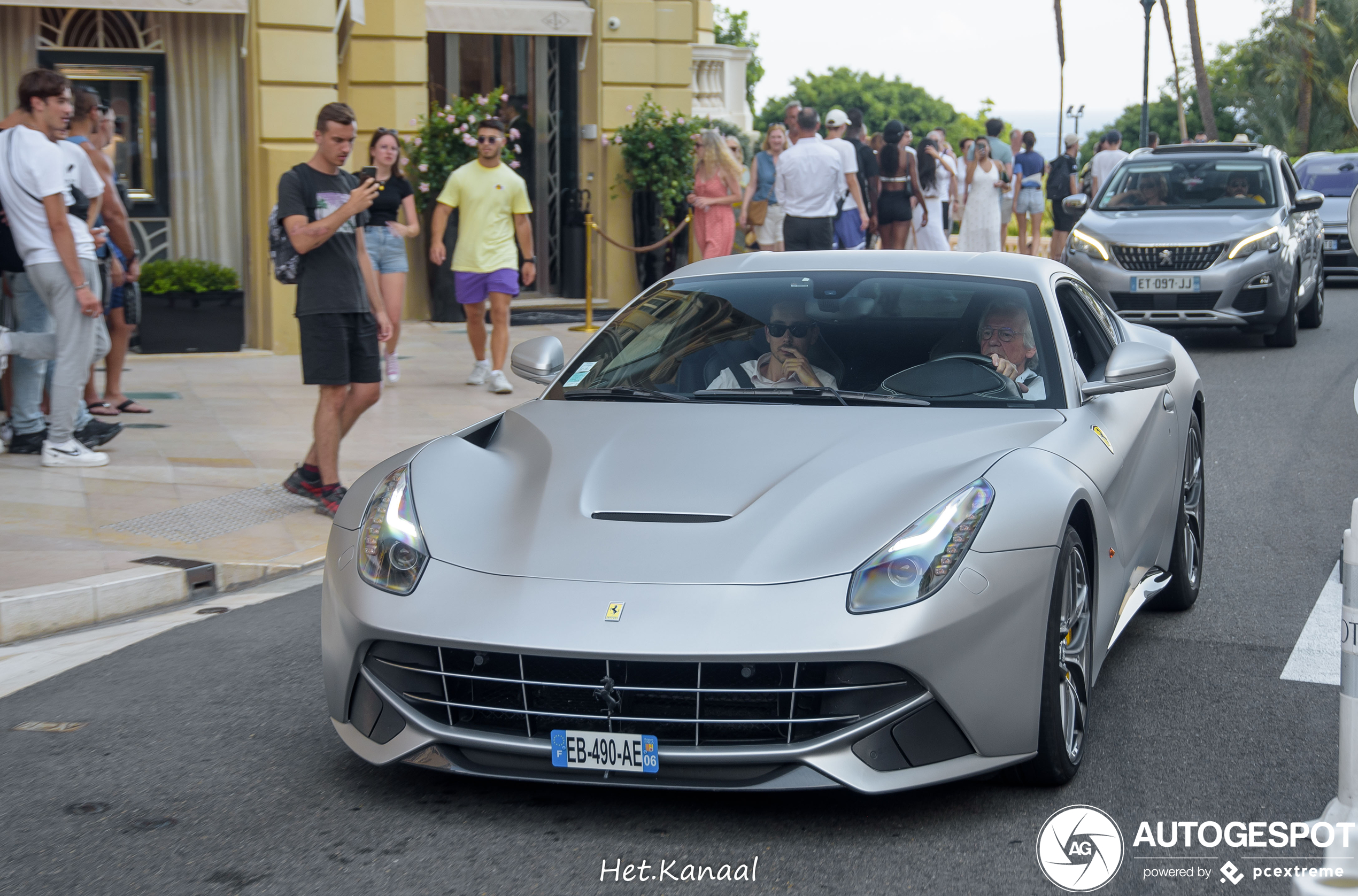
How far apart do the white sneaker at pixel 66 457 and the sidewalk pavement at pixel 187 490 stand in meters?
0.05

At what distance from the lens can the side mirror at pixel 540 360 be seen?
5.26 metres

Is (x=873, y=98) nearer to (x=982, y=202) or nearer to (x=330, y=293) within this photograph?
(x=982, y=202)

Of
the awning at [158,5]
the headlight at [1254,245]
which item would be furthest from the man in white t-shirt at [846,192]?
the awning at [158,5]

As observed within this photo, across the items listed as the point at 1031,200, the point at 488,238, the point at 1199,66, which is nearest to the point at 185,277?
the point at 488,238

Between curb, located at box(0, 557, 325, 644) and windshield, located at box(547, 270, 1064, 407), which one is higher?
windshield, located at box(547, 270, 1064, 407)

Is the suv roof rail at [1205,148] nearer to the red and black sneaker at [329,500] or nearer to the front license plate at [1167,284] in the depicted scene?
the front license plate at [1167,284]

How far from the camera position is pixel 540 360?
525cm

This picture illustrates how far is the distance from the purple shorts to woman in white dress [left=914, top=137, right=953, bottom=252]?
730 centimetres

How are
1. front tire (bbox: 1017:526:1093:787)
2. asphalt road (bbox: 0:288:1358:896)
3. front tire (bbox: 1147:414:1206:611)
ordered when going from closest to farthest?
asphalt road (bbox: 0:288:1358:896) → front tire (bbox: 1017:526:1093:787) → front tire (bbox: 1147:414:1206:611)

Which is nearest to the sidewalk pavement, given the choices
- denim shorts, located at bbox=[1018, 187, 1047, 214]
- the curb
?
the curb

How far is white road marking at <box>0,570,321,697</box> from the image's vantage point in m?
5.26

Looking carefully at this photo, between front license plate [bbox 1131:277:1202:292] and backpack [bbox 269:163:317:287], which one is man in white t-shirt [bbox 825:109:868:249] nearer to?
front license plate [bbox 1131:277:1202:292]

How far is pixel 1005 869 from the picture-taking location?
3457 millimetres

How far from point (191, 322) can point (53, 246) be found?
17.2ft
